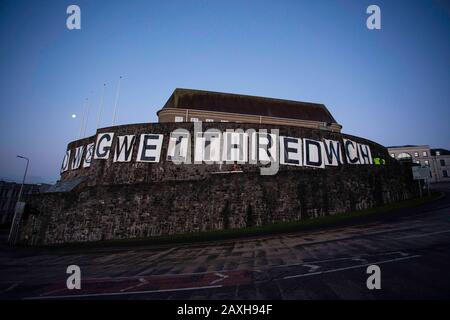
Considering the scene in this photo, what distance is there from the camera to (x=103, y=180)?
76.1ft

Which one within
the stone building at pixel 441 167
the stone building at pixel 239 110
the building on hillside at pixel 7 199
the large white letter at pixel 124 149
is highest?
the stone building at pixel 239 110

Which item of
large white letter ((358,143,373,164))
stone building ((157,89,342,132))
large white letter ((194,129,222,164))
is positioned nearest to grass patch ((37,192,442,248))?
large white letter ((194,129,222,164))

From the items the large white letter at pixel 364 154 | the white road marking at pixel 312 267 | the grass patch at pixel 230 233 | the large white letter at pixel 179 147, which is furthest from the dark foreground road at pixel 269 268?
the large white letter at pixel 364 154

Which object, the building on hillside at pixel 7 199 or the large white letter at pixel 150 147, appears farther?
the building on hillside at pixel 7 199

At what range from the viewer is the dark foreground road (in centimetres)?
579

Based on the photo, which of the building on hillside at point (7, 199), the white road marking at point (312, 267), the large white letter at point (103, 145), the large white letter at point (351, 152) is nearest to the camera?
the white road marking at point (312, 267)

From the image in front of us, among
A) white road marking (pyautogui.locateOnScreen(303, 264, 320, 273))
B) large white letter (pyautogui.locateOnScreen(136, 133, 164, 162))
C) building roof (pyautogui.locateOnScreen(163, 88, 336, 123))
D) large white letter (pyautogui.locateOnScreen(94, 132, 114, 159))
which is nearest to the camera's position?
white road marking (pyautogui.locateOnScreen(303, 264, 320, 273))

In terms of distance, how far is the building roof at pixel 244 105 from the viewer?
3700cm

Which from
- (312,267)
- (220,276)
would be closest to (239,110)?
(312,267)

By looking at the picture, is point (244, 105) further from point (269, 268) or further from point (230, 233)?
point (269, 268)

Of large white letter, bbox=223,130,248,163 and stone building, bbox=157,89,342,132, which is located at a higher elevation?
stone building, bbox=157,89,342,132

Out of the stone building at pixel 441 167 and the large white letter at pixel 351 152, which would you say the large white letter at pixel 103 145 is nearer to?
the large white letter at pixel 351 152

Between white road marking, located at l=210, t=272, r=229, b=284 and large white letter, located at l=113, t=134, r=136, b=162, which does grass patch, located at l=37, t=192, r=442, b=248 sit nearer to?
white road marking, located at l=210, t=272, r=229, b=284
